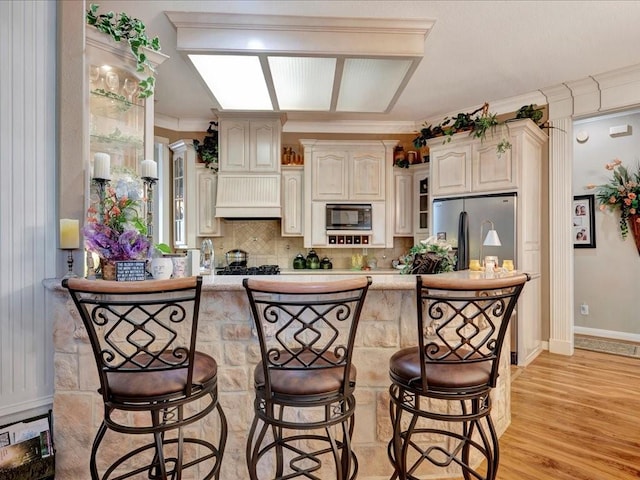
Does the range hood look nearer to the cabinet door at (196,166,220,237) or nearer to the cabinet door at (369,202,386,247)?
the cabinet door at (196,166,220,237)

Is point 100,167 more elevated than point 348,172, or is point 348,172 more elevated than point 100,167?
point 348,172

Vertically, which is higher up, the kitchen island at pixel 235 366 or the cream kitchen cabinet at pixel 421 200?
the cream kitchen cabinet at pixel 421 200

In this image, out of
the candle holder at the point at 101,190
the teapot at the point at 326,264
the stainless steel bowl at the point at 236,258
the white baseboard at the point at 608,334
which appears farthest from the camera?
the teapot at the point at 326,264

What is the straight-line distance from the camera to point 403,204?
15.4ft

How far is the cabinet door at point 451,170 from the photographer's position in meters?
3.79

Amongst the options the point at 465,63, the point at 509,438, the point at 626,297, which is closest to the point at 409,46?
the point at 465,63

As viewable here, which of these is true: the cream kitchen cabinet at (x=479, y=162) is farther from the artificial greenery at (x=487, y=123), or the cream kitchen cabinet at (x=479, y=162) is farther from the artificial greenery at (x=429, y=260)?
the artificial greenery at (x=429, y=260)

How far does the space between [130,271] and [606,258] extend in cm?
546

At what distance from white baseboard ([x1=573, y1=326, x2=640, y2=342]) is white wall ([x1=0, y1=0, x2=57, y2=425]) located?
5713 millimetres

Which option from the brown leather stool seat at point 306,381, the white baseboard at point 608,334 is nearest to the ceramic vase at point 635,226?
the white baseboard at point 608,334

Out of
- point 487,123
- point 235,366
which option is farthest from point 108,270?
point 487,123

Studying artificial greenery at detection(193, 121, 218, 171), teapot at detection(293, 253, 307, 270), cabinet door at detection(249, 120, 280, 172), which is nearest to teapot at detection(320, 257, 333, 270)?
teapot at detection(293, 253, 307, 270)

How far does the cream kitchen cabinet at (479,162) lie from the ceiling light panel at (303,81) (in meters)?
1.47

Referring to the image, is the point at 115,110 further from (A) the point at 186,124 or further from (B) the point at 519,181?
(B) the point at 519,181
